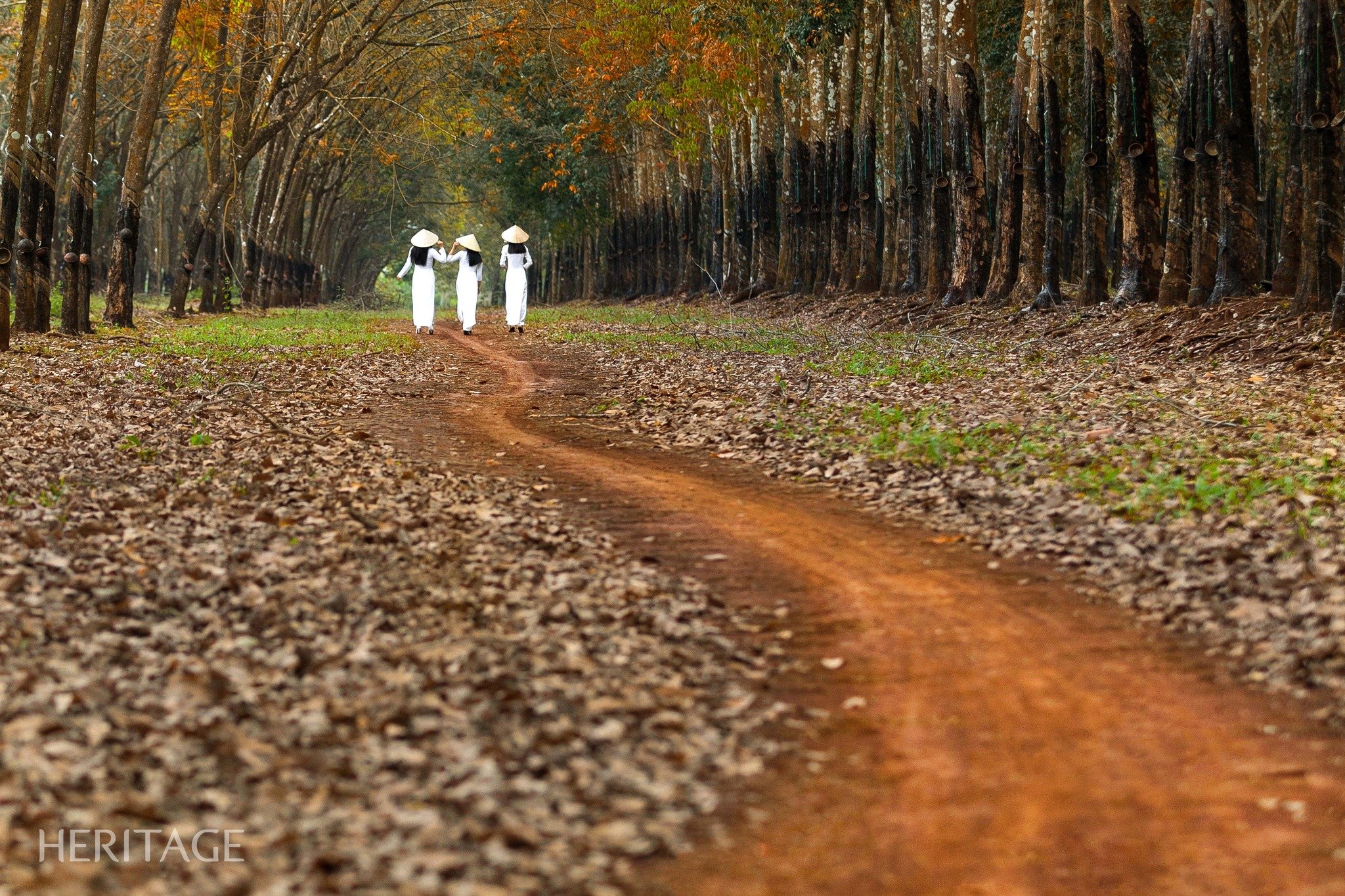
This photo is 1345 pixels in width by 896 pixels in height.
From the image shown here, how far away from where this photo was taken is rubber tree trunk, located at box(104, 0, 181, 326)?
24641mm

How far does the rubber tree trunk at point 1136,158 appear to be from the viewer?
2039 centimetres

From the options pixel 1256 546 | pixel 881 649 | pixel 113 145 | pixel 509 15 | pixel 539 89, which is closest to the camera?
pixel 881 649

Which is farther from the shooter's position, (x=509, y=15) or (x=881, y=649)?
(x=509, y=15)

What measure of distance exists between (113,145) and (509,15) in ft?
51.0

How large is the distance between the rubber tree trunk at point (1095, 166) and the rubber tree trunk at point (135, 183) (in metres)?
15.9

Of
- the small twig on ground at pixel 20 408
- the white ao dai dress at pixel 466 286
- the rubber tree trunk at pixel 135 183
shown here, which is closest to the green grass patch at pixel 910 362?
the small twig on ground at pixel 20 408

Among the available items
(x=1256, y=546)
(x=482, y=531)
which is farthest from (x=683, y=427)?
(x=1256, y=546)

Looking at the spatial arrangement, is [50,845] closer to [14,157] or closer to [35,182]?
[14,157]

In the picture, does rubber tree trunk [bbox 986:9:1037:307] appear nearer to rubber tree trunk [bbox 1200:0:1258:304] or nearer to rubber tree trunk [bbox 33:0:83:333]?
rubber tree trunk [bbox 1200:0:1258:304]

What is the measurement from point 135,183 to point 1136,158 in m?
18.3

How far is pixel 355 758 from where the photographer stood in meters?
5.41

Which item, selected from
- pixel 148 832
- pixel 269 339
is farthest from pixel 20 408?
pixel 148 832

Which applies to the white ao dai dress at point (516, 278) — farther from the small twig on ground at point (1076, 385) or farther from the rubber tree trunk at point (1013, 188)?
the small twig on ground at point (1076, 385)

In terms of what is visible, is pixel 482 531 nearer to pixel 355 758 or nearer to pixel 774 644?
pixel 774 644
